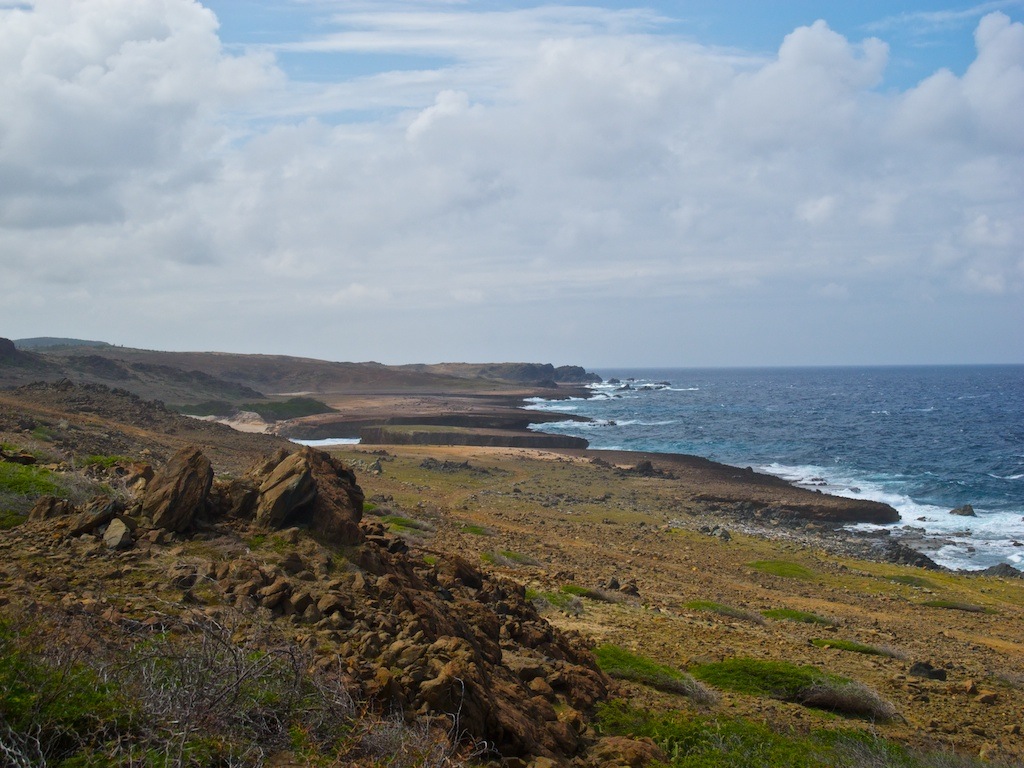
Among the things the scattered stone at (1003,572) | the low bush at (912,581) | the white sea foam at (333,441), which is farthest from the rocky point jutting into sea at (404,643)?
the white sea foam at (333,441)

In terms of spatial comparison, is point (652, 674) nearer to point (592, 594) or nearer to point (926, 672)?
point (592, 594)

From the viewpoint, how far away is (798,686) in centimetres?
883

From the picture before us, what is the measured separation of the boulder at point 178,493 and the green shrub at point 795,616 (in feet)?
34.4

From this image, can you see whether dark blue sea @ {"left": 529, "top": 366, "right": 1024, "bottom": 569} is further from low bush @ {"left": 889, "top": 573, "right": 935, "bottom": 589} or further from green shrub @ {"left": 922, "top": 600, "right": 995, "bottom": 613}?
green shrub @ {"left": 922, "top": 600, "right": 995, "bottom": 613}

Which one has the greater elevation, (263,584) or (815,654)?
(263,584)

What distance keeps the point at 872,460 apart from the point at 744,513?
2133cm

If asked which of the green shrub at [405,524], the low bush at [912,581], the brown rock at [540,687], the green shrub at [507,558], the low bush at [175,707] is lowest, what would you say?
the low bush at [912,581]

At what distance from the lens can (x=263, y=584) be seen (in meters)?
6.39

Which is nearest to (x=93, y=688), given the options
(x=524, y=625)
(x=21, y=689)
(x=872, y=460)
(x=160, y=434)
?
(x=21, y=689)

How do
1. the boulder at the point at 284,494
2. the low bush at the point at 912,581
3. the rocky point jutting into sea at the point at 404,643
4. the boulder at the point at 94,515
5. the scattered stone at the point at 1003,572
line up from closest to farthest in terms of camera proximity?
the rocky point jutting into sea at the point at 404,643, the boulder at the point at 94,515, the boulder at the point at 284,494, the low bush at the point at 912,581, the scattered stone at the point at 1003,572

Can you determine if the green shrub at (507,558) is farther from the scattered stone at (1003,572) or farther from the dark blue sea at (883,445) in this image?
the dark blue sea at (883,445)

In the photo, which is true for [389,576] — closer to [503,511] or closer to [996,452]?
[503,511]

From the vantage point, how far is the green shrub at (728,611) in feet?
43.1

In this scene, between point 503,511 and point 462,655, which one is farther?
point 503,511
